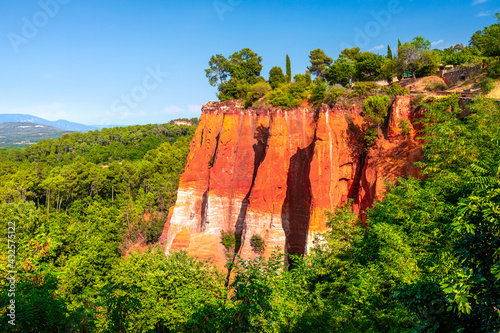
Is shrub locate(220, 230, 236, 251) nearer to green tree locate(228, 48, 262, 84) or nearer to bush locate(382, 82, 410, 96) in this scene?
bush locate(382, 82, 410, 96)

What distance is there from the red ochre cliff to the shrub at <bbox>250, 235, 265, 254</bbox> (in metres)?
0.28

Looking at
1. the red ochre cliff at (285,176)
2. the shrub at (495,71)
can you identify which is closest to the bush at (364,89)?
the shrub at (495,71)

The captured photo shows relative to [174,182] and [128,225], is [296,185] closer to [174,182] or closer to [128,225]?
[128,225]

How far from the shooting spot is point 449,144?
601 inches

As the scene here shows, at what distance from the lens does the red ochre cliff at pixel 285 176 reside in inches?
824

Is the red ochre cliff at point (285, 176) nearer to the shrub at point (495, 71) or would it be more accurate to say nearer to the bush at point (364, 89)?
the bush at point (364, 89)

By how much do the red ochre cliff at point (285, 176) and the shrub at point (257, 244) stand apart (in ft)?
0.92

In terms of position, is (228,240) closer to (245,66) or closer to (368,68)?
(368,68)

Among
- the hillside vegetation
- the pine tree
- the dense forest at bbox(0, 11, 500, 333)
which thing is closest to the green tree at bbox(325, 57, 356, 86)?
the hillside vegetation

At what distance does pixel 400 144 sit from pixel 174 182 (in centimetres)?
4010

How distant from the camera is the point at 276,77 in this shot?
58.5 m

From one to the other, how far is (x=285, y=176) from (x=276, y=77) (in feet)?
128

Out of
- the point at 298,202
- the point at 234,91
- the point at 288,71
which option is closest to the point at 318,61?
the point at 288,71

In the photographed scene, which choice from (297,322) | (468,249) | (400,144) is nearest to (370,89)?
(400,144)
